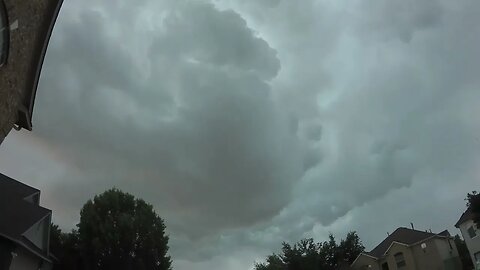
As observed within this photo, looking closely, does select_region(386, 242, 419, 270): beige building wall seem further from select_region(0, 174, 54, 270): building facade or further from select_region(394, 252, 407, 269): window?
select_region(0, 174, 54, 270): building facade

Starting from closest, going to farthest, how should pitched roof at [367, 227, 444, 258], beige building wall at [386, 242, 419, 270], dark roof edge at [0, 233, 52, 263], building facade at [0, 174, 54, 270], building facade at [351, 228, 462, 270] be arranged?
dark roof edge at [0, 233, 52, 263] → building facade at [0, 174, 54, 270] → building facade at [351, 228, 462, 270] → beige building wall at [386, 242, 419, 270] → pitched roof at [367, 227, 444, 258]

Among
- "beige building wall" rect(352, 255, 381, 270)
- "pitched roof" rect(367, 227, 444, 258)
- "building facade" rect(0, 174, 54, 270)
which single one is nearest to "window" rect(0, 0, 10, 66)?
"building facade" rect(0, 174, 54, 270)

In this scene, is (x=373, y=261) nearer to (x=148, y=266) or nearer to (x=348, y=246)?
(x=348, y=246)

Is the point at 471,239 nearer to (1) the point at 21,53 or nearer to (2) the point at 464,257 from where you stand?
(2) the point at 464,257

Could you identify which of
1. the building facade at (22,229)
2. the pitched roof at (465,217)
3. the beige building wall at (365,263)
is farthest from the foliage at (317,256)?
the building facade at (22,229)

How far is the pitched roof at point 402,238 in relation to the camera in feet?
164

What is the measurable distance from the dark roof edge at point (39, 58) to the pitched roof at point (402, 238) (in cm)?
4598

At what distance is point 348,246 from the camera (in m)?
67.8

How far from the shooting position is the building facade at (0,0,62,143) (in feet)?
36.1

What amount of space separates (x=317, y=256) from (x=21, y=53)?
53.9m

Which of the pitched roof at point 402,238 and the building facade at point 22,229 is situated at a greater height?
the pitched roof at point 402,238

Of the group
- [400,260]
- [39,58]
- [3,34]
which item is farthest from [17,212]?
[400,260]

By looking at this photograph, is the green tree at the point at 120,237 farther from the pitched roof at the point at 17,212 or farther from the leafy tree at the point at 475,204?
the leafy tree at the point at 475,204

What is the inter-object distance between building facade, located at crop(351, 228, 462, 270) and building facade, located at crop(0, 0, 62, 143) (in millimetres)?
45272
